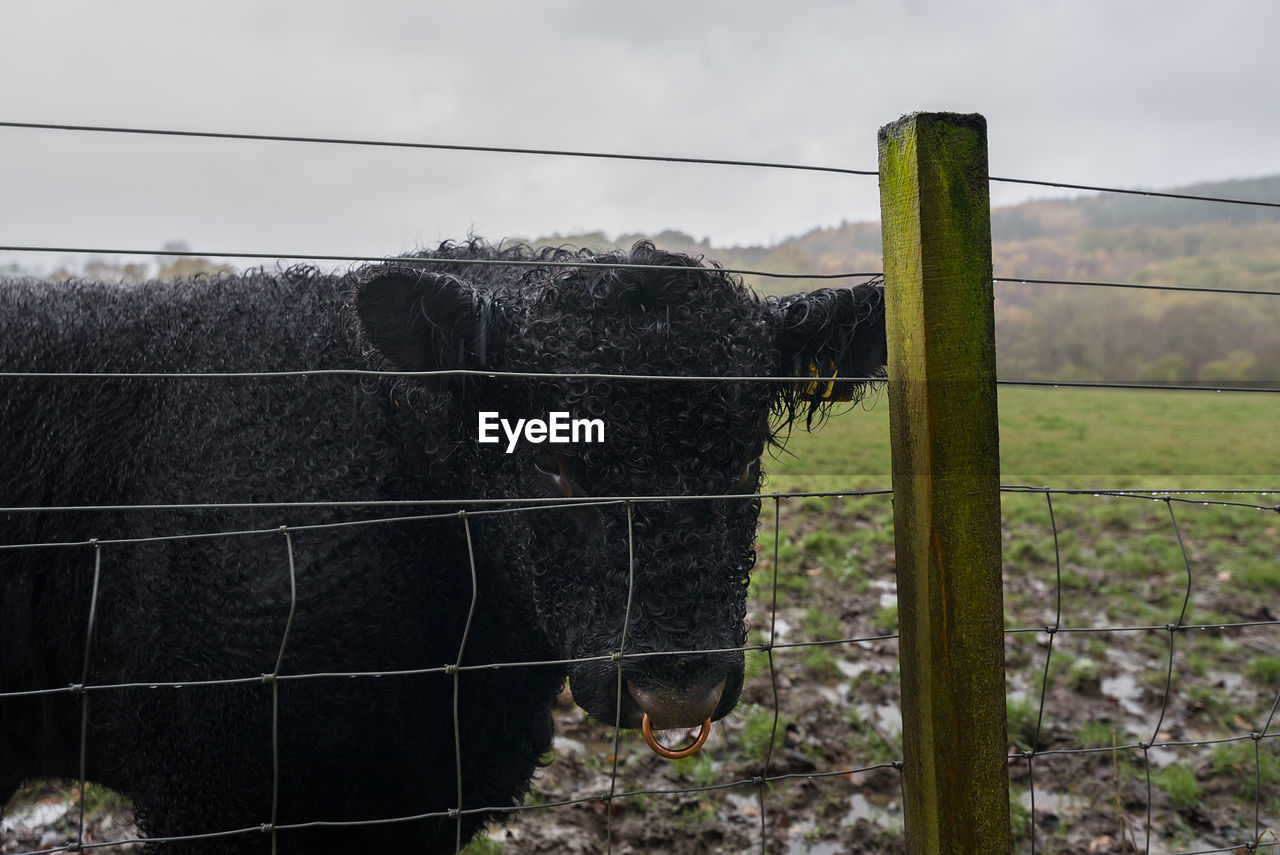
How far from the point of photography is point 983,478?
6.30 ft

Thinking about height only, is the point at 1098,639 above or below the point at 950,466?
below

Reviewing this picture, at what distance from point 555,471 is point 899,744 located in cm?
304

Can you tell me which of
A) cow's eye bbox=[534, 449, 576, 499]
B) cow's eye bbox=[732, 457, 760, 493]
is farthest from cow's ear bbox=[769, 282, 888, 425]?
cow's eye bbox=[534, 449, 576, 499]

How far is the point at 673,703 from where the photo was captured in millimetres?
2346

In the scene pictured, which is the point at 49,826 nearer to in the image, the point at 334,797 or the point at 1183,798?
the point at 334,797

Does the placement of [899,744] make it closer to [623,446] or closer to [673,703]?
[673,703]

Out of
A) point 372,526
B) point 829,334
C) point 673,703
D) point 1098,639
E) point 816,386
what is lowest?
point 1098,639

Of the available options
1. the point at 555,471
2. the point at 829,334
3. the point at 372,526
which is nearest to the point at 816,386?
the point at 829,334

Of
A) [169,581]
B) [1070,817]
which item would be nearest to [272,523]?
[169,581]

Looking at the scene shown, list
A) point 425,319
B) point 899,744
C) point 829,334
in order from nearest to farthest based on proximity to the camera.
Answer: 1. point 425,319
2. point 829,334
3. point 899,744

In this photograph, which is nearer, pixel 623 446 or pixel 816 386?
pixel 623 446

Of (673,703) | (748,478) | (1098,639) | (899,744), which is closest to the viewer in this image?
(673,703)

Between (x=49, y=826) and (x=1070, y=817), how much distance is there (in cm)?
519

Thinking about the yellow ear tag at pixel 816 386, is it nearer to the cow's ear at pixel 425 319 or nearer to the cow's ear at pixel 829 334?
the cow's ear at pixel 829 334
